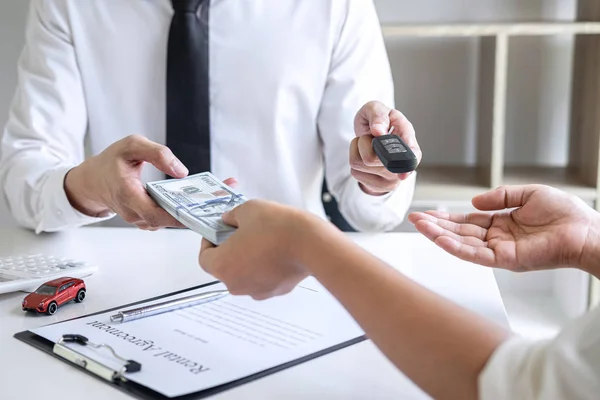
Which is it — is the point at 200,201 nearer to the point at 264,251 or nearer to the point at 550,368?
the point at 264,251

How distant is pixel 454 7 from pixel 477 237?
3.97 feet

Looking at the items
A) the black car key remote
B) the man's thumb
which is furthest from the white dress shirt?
the man's thumb

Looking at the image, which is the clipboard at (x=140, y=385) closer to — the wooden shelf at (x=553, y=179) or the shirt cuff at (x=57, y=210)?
the shirt cuff at (x=57, y=210)

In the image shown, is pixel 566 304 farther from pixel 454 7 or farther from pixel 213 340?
pixel 213 340

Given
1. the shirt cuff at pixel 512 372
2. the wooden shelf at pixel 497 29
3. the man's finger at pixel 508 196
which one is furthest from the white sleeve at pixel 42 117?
the shirt cuff at pixel 512 372

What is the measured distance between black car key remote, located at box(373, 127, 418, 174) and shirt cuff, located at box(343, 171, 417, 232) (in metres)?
0.37

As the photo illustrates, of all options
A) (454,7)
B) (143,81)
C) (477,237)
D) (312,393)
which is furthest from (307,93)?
(312,393)

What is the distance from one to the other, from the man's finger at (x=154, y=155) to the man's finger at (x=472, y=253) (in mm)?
350

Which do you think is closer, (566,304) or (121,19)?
(121,19)

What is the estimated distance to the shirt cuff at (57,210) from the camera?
121 centimetres

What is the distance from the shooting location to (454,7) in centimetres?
203

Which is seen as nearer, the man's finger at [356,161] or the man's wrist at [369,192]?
the man's finger at [356,161]

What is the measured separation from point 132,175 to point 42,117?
19.1 inches

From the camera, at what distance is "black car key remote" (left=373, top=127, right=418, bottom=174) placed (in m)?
0.96
